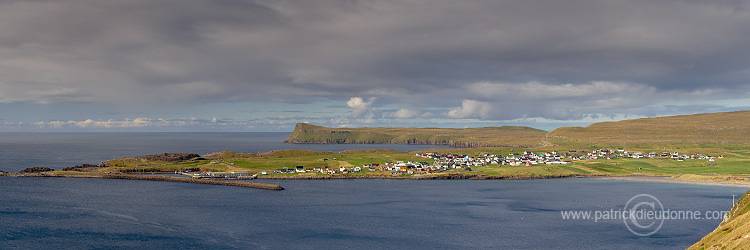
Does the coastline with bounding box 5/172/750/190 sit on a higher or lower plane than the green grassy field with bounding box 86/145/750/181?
lower

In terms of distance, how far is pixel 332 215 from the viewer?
90.9m

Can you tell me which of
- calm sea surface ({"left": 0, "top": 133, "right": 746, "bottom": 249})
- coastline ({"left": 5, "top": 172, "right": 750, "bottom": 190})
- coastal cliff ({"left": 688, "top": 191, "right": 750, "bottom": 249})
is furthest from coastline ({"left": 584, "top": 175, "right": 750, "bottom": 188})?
coastal cliff ({"left": 688, "top": 191, "right": 750, "bottom": 249})

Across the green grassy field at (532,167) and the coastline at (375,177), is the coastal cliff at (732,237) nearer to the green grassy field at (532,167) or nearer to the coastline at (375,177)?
the coastline at (375,177)

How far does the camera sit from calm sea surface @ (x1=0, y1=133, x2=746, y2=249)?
70.8m

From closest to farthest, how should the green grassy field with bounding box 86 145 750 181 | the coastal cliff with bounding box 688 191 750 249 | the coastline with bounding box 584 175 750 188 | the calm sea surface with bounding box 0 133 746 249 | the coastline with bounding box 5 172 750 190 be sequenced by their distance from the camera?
the coastal cliff with bounding box 688 191 750 249
the calm sea surface with bounding box 0 133 746 249
the coastline with bounding box 584 175 750 188
the coastline with bounding box 5 172 750 190
the green grassy field with bounding box 86 145 750 181

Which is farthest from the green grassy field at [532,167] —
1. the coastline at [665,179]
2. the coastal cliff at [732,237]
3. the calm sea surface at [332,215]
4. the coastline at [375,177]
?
the coastal cliff at [732,237]

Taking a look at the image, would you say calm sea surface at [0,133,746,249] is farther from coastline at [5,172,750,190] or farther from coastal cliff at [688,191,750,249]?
coastal cliff at [688,191,750,249]

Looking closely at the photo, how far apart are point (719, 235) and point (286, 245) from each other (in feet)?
178

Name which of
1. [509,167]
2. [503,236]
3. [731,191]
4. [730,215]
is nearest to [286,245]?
[503,236]

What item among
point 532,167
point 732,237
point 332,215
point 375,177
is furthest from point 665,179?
point 732,237

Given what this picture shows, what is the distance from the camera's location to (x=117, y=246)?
66375 millimetres

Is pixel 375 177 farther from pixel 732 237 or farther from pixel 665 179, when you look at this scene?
pixel 732 237

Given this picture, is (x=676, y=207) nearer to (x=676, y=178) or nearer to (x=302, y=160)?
(x=676, y=178)

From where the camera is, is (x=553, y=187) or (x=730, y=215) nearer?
(x=730, y=215)
